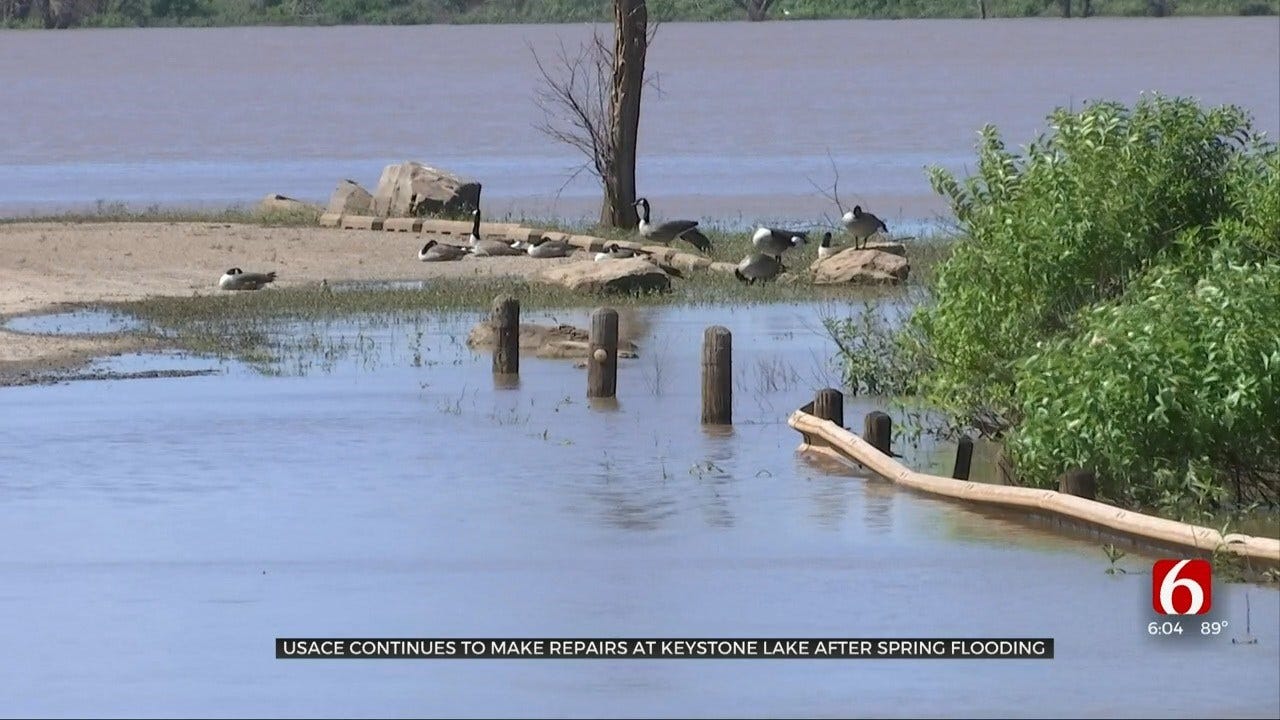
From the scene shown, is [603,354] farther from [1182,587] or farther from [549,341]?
[1182,587]

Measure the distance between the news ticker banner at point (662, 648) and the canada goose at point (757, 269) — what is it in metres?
14.7

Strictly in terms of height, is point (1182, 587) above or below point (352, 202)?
below

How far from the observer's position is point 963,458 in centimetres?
1552

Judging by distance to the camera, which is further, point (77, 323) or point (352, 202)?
point (352, 202)

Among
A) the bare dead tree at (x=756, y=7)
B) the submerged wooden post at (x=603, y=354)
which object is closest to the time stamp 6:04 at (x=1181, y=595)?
the submerged wooden post at (x=603, y=354)

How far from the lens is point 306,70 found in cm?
10456

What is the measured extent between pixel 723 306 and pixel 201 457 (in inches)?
366

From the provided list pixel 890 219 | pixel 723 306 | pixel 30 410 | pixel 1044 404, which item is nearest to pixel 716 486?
pixel 1044 404

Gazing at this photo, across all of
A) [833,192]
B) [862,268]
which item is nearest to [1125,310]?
[862,268]

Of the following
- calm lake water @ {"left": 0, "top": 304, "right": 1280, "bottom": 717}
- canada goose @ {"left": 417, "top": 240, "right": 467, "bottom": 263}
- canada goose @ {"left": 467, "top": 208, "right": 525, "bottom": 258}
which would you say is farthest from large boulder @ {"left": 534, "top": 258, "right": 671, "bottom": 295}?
calm lake water @ {"left": 0, "top": 304, "right": 1280, "bottom": 717}

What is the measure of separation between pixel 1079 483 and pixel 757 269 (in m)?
12.7

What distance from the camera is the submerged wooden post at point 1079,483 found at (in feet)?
46.2

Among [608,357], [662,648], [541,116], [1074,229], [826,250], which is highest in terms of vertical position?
[1074,229]

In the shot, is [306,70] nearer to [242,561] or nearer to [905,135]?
[905,135]
